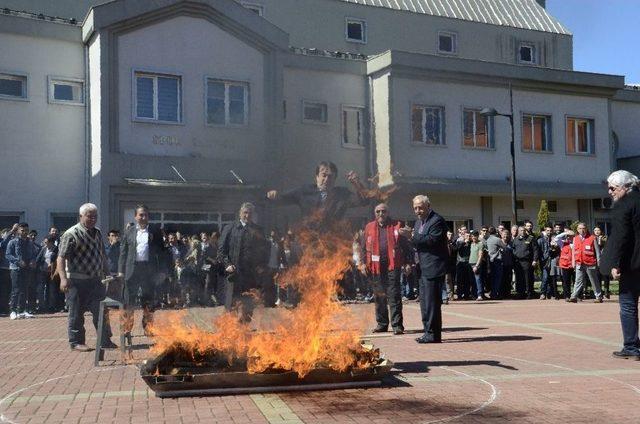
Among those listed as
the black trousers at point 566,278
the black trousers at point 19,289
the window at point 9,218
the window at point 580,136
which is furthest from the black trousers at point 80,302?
the window at point 580,136

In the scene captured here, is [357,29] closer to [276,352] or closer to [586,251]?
[586,251]

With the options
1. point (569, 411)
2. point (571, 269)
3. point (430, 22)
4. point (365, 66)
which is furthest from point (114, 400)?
point (430, 22)

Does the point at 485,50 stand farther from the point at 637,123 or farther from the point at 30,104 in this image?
the point at 30,104

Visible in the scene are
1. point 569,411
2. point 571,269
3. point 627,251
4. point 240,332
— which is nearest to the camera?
point 569,411

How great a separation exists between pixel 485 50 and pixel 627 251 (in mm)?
28395

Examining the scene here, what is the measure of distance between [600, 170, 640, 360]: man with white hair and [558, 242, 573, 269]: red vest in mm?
9938

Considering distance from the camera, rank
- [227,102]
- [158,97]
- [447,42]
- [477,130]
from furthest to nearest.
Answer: [447,42] → [477,130] → [227,102] → [158,97]

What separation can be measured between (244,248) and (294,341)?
2403mm

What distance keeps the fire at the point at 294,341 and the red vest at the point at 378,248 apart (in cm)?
343

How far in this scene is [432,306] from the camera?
399 inches

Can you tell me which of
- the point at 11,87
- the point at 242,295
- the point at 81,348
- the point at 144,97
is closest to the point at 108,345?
the point at 81,348

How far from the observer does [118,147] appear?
21391 mm

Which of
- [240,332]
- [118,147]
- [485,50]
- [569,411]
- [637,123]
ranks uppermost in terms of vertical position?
[485,50]

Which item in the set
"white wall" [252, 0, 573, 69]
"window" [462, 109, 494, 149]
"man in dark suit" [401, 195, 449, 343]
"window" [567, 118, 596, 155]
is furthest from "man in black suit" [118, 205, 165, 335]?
"window" [567, 118, 596, 155]
